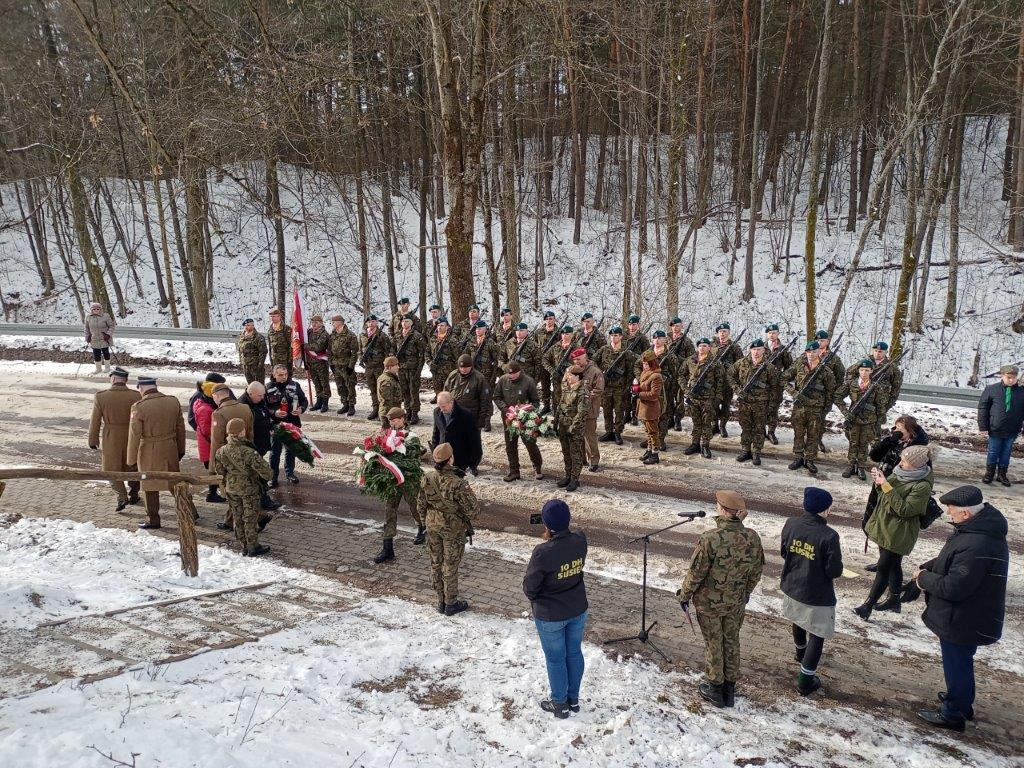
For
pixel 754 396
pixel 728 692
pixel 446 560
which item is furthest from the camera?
pixel 754 396

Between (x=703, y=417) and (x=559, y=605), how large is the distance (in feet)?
22.6

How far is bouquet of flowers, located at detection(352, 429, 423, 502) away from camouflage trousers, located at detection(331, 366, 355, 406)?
583cm

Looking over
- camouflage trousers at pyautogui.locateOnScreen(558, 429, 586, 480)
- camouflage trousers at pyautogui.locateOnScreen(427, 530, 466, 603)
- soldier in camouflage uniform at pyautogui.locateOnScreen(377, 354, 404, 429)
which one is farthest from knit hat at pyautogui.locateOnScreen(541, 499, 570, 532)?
soldier in camouflage uniform at pyautogui.locateOnScreen(377, 354, 404, 429)

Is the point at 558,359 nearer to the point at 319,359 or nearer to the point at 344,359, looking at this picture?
the point at 344,359

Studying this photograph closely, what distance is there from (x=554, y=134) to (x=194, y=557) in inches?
1257

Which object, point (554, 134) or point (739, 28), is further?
point (554, 134)

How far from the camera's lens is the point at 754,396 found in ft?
35.9

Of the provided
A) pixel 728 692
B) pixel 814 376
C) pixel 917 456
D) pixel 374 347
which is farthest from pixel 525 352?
pixel 728 692

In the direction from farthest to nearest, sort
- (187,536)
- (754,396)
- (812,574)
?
(754,396), (187,536), (812,574)

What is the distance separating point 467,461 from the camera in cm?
952

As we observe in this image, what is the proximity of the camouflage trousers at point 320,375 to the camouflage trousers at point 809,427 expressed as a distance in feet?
28.8

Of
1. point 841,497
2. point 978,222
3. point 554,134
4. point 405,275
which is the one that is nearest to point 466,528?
point 841,497

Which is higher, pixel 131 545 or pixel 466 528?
pixel 466 528

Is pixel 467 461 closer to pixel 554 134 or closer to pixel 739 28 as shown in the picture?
pixel 739 28
